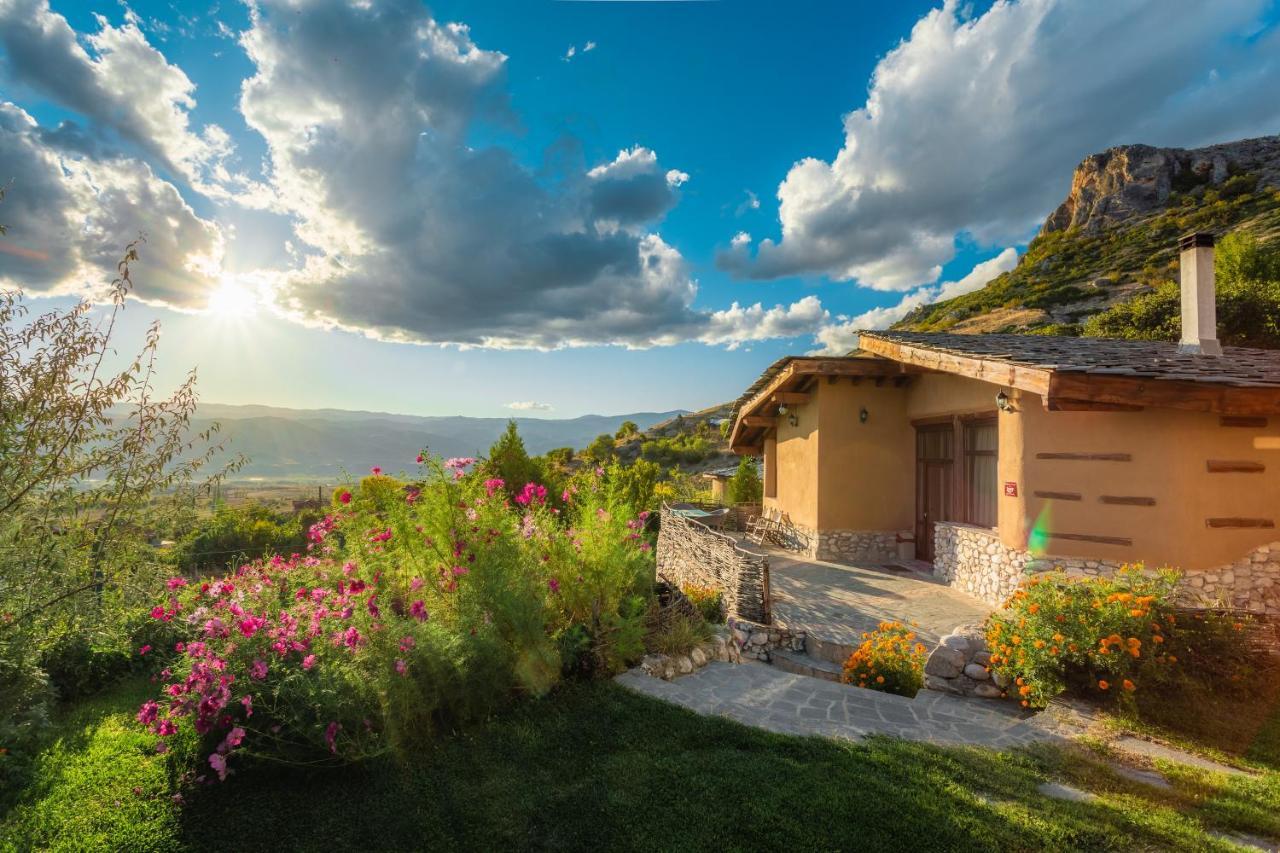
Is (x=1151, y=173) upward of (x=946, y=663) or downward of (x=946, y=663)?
upward

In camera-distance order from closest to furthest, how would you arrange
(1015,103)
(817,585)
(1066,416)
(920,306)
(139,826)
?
1. (139,826)
2. (1066,416)
3. (817,585)
4. (1015,103)
5. (920,306)

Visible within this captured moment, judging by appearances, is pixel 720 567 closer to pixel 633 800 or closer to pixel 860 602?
pixel 860 602

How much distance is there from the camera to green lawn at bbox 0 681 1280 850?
3162 millimetres

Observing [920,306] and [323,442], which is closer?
[920,306]

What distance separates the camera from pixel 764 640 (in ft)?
25.3

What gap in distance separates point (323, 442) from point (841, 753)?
139m

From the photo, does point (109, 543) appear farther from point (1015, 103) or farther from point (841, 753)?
point (1015, 103)

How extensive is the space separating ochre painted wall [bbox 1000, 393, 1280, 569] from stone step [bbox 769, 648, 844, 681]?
3.83 meters

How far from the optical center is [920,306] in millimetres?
58438

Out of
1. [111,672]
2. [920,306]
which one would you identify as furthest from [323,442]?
[111,672]

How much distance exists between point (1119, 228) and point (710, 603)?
5863 centimetres

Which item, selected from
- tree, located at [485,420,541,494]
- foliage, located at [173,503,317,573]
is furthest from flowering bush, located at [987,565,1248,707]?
foliage, located at [173,503,317,573]

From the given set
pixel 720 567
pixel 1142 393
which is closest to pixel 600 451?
pixel 720 567

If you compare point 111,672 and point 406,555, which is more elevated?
point 406,555
